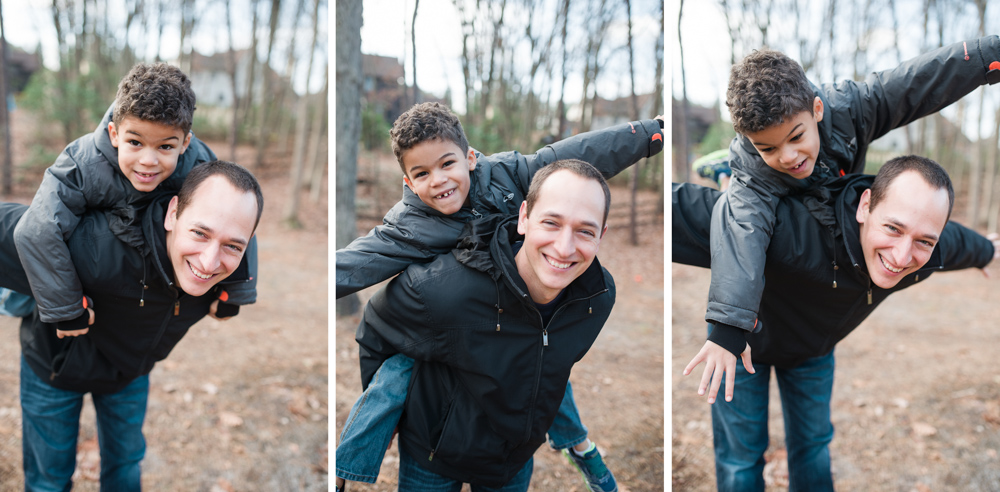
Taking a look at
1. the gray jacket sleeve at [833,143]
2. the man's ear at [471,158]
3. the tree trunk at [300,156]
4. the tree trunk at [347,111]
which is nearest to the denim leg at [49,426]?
the tree trunk at [347,111]

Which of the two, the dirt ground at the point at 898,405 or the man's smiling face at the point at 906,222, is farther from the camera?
the dirt ground at the point at 898,405

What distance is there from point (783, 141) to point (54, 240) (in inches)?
109

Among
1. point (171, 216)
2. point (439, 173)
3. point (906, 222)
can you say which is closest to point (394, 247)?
point (439, 173)

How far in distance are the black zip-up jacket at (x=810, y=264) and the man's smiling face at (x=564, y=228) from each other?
55cm

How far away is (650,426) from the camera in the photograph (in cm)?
349

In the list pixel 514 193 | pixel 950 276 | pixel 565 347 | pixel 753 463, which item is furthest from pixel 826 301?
pixel 950 276

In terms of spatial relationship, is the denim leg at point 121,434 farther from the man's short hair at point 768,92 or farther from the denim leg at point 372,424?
the man's short hair at point 768,92

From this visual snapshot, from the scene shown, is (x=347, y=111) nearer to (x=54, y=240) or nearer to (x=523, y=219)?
(x=54, y=240)

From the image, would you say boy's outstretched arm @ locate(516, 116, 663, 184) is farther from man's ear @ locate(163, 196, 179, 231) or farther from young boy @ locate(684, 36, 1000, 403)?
man's ear @ locate(163, 196, 179, 231)

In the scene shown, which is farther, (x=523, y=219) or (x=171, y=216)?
(x=171, y=216)

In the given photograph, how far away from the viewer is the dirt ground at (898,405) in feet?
13.6

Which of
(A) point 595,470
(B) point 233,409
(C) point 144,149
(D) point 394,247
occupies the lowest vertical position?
(B) point 233,409

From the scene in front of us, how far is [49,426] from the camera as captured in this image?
300 cm

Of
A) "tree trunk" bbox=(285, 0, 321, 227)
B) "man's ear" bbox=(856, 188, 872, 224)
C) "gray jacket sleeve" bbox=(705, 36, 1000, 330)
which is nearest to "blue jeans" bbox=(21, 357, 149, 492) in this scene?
"gray jacket sleeve" bbox=(705, 36, 1000, 330)
